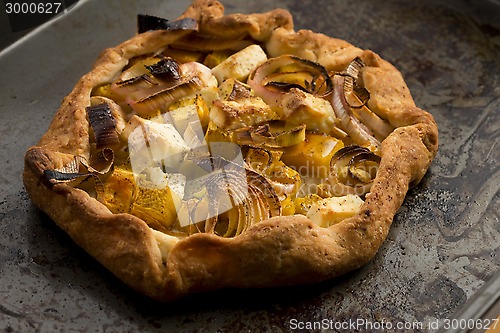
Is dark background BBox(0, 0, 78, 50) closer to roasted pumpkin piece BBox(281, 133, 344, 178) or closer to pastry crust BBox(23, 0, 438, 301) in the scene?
pastry crust BBox(23, 0, 438, 301)

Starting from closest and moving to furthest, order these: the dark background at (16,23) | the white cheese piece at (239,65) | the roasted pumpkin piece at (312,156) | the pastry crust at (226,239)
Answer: the pastry crust at (226,239), the roasted pumpkin piece at (312,156), the white cheese piece at (239,65), the dark background at (16,23)

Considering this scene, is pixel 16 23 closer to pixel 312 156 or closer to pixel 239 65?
pixel 239 65

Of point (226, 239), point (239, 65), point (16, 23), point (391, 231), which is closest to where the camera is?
point (226, 239)

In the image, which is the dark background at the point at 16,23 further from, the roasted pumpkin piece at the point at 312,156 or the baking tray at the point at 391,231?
the roasted pumpkin piece at the point at 312,156

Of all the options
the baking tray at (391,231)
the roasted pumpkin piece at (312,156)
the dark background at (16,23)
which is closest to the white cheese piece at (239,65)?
the roasted pumpkin piece at (312,156)

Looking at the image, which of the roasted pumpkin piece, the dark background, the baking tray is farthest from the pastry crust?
the dark background

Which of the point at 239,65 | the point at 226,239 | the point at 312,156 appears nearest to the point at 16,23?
the point at 239,65
